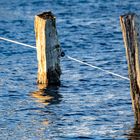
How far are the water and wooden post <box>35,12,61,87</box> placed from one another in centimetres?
57

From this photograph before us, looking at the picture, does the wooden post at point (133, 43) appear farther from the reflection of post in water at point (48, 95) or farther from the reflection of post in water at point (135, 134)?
the reflection of post in water at point (48, 95)

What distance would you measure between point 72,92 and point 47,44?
128 cm

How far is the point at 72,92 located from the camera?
18.0 meters

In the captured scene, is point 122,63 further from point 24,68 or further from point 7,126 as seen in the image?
point 7,126

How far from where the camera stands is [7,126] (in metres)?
14.9

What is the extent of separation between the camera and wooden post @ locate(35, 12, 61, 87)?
1747 cm

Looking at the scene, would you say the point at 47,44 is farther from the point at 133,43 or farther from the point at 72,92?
the point at 133,43

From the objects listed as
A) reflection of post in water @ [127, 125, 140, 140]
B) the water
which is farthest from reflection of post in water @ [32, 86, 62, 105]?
reflection of post in water @ [127, 125, 140, 140]

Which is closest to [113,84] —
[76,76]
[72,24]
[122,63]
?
[76,76]

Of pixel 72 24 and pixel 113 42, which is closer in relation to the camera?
pixel 113 42

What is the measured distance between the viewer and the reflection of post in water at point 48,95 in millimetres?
17031

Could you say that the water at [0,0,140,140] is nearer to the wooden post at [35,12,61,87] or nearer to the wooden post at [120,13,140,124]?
the wooden post at [35,12,61,87]

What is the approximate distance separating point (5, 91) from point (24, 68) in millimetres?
3117

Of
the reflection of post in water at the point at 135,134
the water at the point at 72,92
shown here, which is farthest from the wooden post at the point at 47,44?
the reflection of post in water at the point at 135,134
